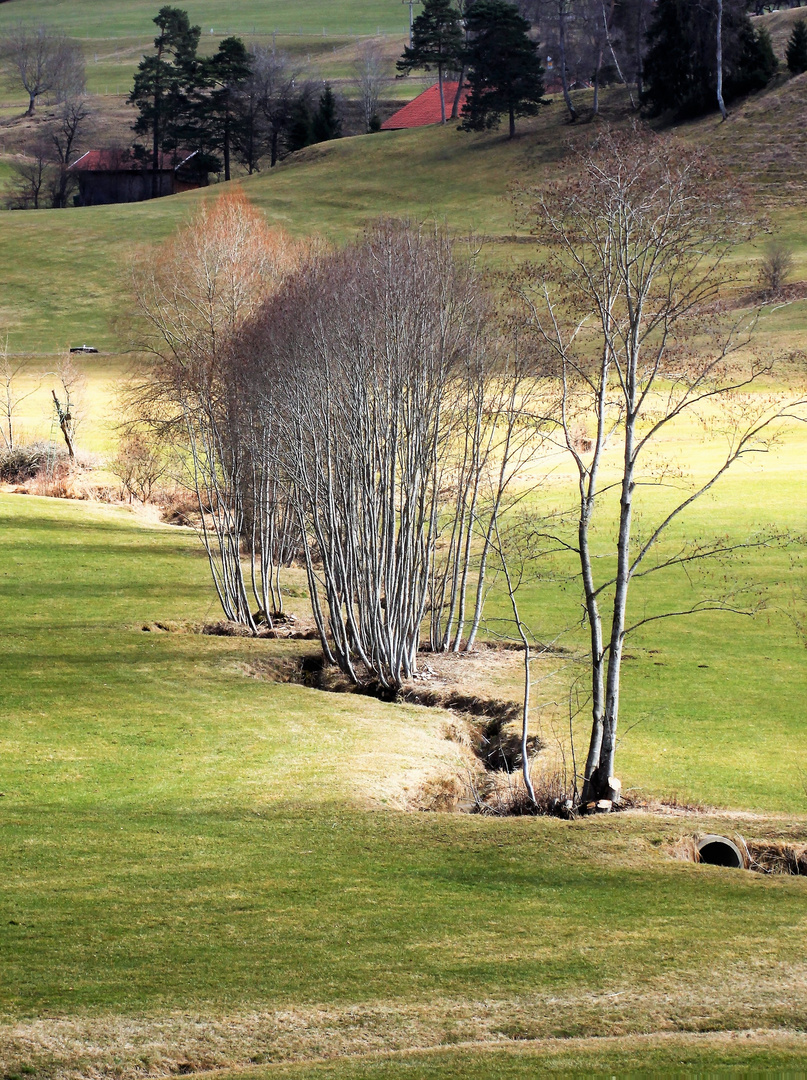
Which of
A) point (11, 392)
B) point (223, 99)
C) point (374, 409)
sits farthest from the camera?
point (223, 99)

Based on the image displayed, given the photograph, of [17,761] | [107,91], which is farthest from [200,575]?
[107,91]

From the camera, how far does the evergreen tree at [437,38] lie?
11125 cm

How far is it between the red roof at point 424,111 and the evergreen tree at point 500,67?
1676cm

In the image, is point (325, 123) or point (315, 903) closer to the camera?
point (315, 903)

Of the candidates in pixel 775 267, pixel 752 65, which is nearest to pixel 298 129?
pixel 752 65

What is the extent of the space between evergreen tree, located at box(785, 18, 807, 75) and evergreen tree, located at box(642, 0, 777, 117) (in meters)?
1.41

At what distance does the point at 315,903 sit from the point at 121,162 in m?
118

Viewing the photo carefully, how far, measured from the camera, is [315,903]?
10359 mm

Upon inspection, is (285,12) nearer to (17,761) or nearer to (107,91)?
(107,91)

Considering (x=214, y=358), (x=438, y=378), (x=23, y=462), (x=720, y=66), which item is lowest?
(x=23, y=462)

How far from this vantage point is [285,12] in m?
197

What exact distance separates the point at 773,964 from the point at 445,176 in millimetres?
97600

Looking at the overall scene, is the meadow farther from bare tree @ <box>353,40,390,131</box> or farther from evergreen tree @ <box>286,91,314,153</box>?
bare tree @ <box>353,40,390,131</box>

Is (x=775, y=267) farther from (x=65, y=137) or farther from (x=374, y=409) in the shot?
(x=65, y=137)
